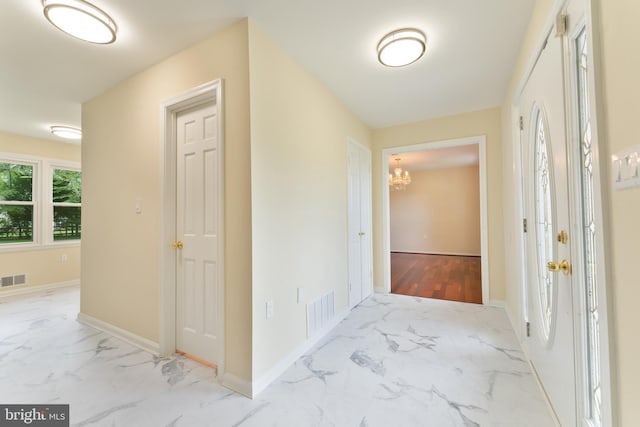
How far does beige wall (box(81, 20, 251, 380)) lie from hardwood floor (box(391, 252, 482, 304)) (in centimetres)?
295

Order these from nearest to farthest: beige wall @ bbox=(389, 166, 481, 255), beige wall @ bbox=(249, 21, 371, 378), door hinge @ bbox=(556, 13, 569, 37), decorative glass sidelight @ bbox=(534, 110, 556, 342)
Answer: door hinge @ bbox=(556, 13, 569, 37) < decorative glass sidelight @ bbox=(534, 110, 556, 342) < beige wall @ bbox=(249, 21, 371, 378) < beige wall @ bbox=(389, 166, 481, 255)

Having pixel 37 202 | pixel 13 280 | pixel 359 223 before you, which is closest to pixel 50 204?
pixel 37 202

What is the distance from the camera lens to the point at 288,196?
6.97 feet

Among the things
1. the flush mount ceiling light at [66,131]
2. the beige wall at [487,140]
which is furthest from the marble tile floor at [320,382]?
the flush mount ceiling light at [66,131]

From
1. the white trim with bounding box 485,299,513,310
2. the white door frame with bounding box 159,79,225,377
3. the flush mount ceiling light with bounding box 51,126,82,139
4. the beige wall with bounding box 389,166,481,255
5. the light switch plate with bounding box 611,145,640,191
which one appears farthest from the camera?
the beige wall with bounding box 389,166,481,255

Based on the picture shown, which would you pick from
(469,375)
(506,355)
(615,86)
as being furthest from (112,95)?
(506,355)

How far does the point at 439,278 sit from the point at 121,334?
4.73 m

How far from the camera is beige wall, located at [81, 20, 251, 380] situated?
177 centimetres

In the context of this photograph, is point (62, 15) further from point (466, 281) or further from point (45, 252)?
point (466, 281)

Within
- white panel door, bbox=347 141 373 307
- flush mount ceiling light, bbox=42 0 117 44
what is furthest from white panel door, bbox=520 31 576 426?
flush mount ceiling light, bbox=42 0 117 44

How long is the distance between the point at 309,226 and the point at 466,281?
11.7ft

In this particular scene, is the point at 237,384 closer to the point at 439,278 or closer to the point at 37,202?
the point at 439,278

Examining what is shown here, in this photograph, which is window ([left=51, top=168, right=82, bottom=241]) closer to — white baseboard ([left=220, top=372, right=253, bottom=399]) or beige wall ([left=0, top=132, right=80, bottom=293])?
beige wall ([left=0, top=132, right=80, bottom=293])

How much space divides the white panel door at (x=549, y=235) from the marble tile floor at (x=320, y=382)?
0.30 m
